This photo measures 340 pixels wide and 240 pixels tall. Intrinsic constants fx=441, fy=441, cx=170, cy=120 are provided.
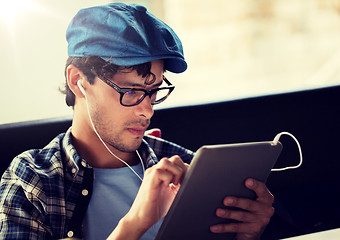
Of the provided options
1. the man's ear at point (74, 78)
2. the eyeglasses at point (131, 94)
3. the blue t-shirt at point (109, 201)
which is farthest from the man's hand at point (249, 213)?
the man's ear at point (74, 78)

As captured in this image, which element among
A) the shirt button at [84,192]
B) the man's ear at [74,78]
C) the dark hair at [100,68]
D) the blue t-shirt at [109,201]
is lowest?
the blue t-shirt at [109,201]

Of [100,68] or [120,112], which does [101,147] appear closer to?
[120,112]

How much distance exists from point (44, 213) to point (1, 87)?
244 centimetres

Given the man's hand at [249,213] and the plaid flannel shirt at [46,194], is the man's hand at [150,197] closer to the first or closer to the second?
the man's hand at [249,213]

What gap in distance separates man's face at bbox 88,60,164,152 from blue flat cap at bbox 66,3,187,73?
64mm

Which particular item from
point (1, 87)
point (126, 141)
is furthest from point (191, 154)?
point (1, 87)

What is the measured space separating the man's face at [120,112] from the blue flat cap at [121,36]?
64 millimetres

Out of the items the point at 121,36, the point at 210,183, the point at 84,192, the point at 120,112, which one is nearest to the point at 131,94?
the point at 120,112

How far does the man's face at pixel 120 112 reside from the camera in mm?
1332

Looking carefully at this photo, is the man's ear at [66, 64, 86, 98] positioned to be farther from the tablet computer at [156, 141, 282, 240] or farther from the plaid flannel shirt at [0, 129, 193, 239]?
the tablet computer at [156, 141, 282, 240]

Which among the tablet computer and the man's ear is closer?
the tablet computer

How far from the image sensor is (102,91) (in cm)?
135

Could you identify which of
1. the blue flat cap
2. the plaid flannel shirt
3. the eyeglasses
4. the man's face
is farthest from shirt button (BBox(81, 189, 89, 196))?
the blue flat cap

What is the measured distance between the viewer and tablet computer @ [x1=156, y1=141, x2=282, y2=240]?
3.14ft
